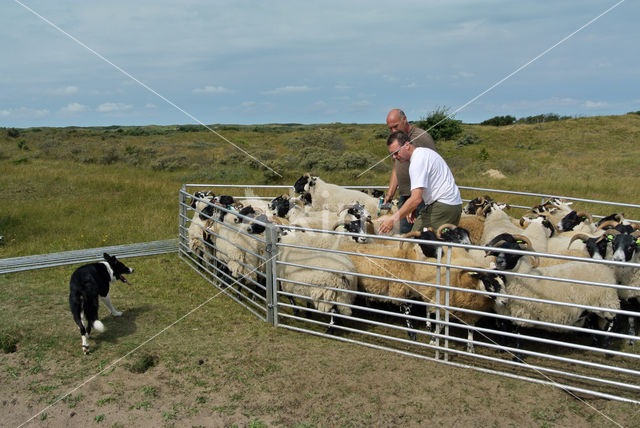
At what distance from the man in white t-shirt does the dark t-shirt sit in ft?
3.70

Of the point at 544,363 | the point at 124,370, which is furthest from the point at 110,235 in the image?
the point at 544,363

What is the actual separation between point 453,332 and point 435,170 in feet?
7.23

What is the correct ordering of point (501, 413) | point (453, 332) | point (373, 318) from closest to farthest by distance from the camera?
point (501, 413)
point (453, 332)
point (373, 318)

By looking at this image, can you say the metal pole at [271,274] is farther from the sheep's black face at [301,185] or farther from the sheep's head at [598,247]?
the sheep's black face at [301,185]

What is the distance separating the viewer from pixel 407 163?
752cm

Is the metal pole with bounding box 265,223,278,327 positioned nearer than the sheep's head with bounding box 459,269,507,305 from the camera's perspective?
No

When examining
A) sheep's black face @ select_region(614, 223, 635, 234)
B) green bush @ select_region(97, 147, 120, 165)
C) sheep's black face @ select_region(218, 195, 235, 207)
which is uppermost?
green bush @ select_region(97, 147, 120, 165)

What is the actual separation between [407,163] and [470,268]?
3.20m

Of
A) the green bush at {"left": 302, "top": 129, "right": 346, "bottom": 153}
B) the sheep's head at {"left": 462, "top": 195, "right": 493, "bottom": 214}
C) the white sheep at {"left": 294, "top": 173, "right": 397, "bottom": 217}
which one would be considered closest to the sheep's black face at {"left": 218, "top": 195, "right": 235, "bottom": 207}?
the white sheep at {"left": 294, "top": 173, "right": 397, "bottom": 217}

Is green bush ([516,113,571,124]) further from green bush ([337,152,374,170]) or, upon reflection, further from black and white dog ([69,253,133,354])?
black and white dog ([69,253,133,354])

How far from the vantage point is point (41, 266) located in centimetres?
893

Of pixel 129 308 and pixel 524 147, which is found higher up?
pixel 524 147

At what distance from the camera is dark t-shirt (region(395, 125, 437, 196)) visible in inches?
290

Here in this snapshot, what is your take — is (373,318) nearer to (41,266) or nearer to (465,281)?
(465,281)
